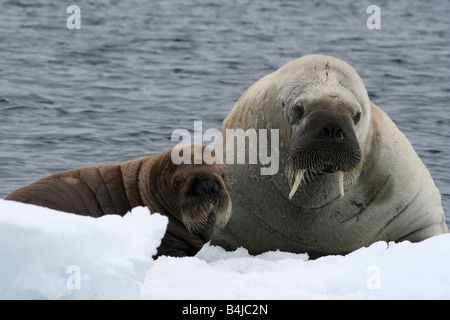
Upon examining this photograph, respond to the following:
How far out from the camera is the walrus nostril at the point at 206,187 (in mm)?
7074

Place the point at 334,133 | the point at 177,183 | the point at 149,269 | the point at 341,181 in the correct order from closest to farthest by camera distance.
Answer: the point at 149,269 → the point at 334,133 → the point at 177,183 → the point at 341,181

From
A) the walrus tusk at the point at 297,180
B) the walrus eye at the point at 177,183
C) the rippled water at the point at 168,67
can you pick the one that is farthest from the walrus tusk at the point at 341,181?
the rippled water at the point at 168,67

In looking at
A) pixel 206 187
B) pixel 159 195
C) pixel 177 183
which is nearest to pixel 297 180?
pixel 206 187

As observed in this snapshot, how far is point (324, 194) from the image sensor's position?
8.02 meters

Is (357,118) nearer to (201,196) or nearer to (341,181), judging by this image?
(341,181)

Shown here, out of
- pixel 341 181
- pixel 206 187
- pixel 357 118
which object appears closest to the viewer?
pixel 206 187

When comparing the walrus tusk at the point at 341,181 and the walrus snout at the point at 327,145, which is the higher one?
the walrus snout at the point at 327,145

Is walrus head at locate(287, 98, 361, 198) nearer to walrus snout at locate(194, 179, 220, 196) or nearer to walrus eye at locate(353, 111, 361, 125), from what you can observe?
walrus eye at locate(353, 111, 361, 125)

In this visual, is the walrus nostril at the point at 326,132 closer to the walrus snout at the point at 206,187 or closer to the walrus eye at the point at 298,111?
the walrus eye at the point at 298,111

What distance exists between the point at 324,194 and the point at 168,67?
12.8 metres

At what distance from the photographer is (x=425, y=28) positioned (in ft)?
90.9

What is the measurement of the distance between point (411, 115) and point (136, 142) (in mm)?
5083

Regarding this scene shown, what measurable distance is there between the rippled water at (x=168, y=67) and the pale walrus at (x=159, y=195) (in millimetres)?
2844

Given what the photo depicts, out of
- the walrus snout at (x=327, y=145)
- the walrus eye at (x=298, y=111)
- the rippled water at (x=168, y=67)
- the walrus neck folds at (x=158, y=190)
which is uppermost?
the walrus eye at (x=298, y=111)
